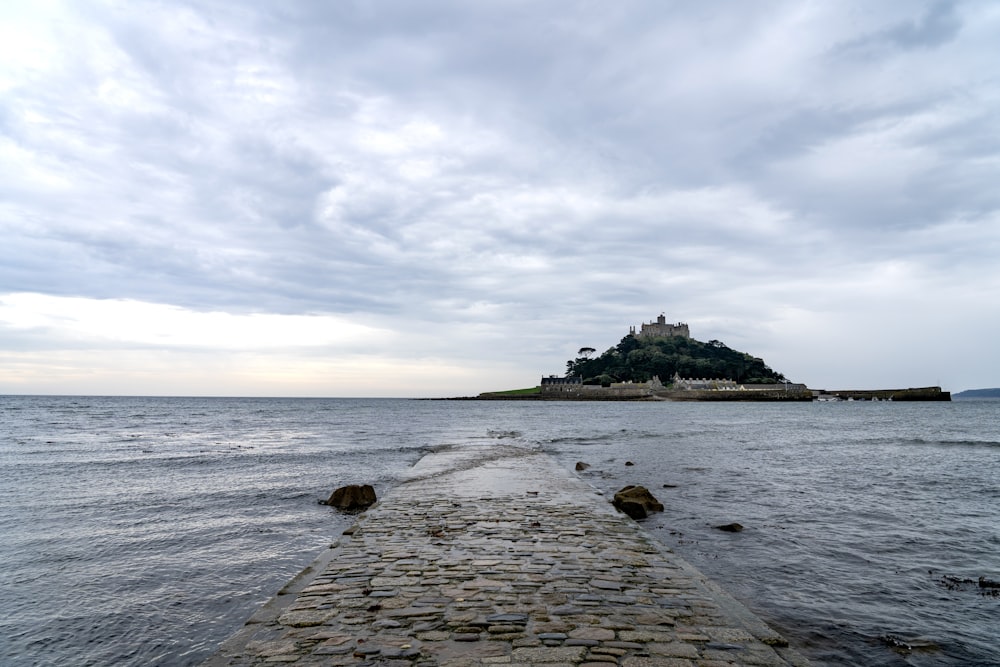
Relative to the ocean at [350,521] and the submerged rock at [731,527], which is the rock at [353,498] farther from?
the submerged rock at [731,527]

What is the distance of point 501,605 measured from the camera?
7.25m

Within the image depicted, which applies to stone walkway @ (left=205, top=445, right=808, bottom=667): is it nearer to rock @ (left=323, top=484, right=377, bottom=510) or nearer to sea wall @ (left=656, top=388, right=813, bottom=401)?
rock @ (left=323, top=484, right=377, bottom=510)

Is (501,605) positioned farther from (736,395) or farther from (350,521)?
(736,395)

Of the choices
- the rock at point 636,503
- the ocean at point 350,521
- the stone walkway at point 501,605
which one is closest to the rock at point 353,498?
the ocean at point 350,521

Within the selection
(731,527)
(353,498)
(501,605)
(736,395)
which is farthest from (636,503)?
(736,395)

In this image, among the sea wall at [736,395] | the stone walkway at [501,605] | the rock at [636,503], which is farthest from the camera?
the sea wall at [736,395]

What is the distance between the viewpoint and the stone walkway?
5914 mm

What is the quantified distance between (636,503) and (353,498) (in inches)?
325

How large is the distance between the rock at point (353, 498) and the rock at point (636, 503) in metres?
Result: 7.34

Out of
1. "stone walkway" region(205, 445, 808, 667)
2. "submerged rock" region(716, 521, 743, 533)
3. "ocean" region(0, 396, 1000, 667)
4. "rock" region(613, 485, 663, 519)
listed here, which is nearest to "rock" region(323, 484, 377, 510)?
"ocean" region(0, 396, 1000, 667)

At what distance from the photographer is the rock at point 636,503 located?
50.5 ft

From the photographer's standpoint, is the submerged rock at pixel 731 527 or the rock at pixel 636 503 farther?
the rock at pixel 636 503

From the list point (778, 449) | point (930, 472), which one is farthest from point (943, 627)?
point (778, 449)

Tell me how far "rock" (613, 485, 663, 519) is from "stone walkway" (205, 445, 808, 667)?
2607mm
